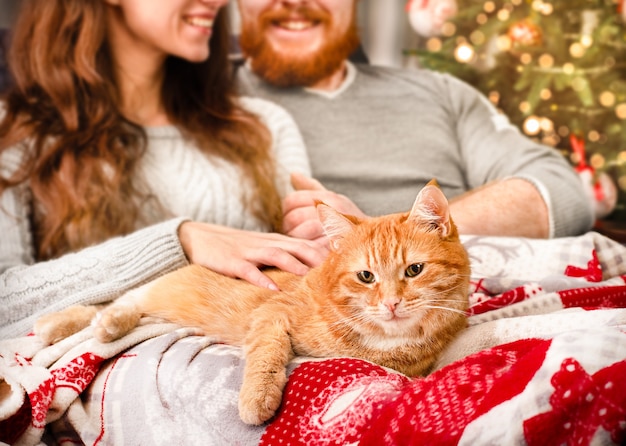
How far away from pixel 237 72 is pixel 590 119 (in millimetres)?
1193

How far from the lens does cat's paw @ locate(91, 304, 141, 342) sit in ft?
3.04

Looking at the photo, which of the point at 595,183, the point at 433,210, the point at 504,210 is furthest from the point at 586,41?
the point at 433,210

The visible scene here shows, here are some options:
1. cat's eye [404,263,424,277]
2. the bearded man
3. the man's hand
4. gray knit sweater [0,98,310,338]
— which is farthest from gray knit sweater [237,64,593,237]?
cat's eye [404,263,424,277]

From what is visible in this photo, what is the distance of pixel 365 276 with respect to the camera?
2.77 feet

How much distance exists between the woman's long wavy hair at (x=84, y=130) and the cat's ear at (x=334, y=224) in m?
0.45

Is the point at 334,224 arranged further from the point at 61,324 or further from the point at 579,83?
the point at 579,83

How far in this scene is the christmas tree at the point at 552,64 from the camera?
1.83 metres

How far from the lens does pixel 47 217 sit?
1.30 m

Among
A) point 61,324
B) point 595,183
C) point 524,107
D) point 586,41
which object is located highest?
point 586,41

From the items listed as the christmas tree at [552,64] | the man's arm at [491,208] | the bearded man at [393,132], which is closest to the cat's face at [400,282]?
the man's arm at [491,208]

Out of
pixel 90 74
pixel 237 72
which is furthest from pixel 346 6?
pixel 90 74

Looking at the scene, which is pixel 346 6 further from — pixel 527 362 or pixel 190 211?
pixel 527 362

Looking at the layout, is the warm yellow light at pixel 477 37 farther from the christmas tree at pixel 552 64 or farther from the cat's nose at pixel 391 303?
the cat's nose at pixel 391 303

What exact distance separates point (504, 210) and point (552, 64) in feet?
2.69
